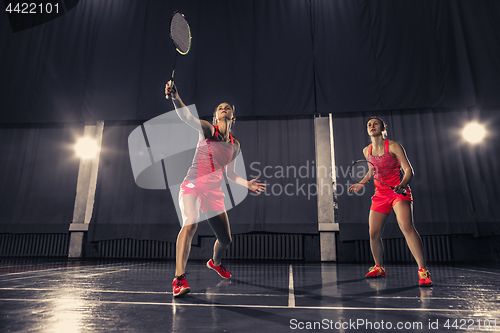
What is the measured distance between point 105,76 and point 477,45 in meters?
7.66

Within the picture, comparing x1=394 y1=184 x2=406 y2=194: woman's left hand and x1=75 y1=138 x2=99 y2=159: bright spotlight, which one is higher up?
x1=75 y1=138 x2=99 y2=159: bright spotlight

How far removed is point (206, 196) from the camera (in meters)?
2.24

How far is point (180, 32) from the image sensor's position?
119 inches

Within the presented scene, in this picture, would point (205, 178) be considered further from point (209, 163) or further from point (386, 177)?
point (386, 177)

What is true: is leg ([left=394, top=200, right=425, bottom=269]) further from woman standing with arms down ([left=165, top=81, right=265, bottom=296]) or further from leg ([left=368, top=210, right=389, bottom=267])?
woman standing with arms down ([left=165, top=81, right=265, bottom=296])

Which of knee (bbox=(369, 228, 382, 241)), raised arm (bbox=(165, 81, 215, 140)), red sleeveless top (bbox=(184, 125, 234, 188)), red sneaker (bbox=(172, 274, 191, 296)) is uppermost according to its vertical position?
raised arm (bbox=(165, 81, 215, 140))

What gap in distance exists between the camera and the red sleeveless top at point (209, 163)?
87.7 inches

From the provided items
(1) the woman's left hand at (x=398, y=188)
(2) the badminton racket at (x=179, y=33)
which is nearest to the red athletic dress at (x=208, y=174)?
(2) the badminton racket at (x=179, y=33)

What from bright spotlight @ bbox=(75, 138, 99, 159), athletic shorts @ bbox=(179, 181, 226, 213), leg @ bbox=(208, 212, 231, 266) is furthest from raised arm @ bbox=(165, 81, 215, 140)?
bright spotlight @ bbox=(75, 138, 99, 159)

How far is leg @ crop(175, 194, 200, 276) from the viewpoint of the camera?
204 centimetres

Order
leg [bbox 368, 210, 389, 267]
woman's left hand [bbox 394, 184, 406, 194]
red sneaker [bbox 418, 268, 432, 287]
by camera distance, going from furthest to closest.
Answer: leg [bbox 368, 210, 389, 267] → woman's left hand [bbox 394, 184, 406, 194] → red sneaker [bbox 418, 268, 432, 287]

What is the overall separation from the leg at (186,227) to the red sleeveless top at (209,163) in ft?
0.45

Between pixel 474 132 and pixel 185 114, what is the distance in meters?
6.18

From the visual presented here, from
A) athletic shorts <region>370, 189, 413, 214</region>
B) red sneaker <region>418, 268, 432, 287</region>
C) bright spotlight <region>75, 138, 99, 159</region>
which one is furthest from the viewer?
bright spotlight <region>75, 138, 99, 159</region>
